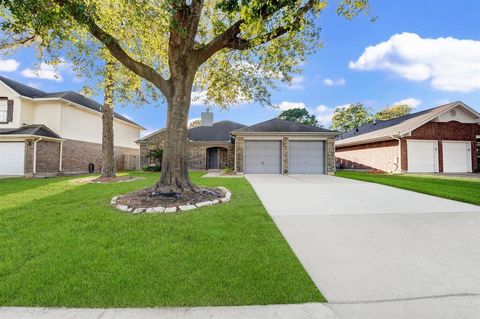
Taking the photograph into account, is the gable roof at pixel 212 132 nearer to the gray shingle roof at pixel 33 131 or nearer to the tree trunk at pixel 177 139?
the gray shingle roof at pixel 33 131

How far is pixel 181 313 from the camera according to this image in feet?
6.69

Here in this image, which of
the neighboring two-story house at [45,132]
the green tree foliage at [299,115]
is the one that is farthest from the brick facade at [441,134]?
the green tree foliage at [299,115]

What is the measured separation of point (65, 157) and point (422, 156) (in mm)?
26159

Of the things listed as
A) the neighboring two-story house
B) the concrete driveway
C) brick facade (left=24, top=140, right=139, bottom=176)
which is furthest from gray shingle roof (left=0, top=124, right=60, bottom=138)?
the concrete driveway

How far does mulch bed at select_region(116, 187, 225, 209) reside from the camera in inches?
225

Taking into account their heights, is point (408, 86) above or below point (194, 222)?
above

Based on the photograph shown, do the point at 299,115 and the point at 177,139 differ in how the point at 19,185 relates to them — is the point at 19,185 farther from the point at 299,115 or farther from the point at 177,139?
the point at 299,115

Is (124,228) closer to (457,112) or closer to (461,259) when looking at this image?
(461,259)

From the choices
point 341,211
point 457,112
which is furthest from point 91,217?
point 457,112

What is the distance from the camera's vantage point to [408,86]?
69.2 feet

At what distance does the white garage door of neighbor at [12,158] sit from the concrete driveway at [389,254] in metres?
17.0

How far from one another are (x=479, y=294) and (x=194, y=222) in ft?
13.2

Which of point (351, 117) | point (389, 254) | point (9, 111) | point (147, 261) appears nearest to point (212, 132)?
point (9, 111)

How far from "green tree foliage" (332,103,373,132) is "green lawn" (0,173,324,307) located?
38055 mm
